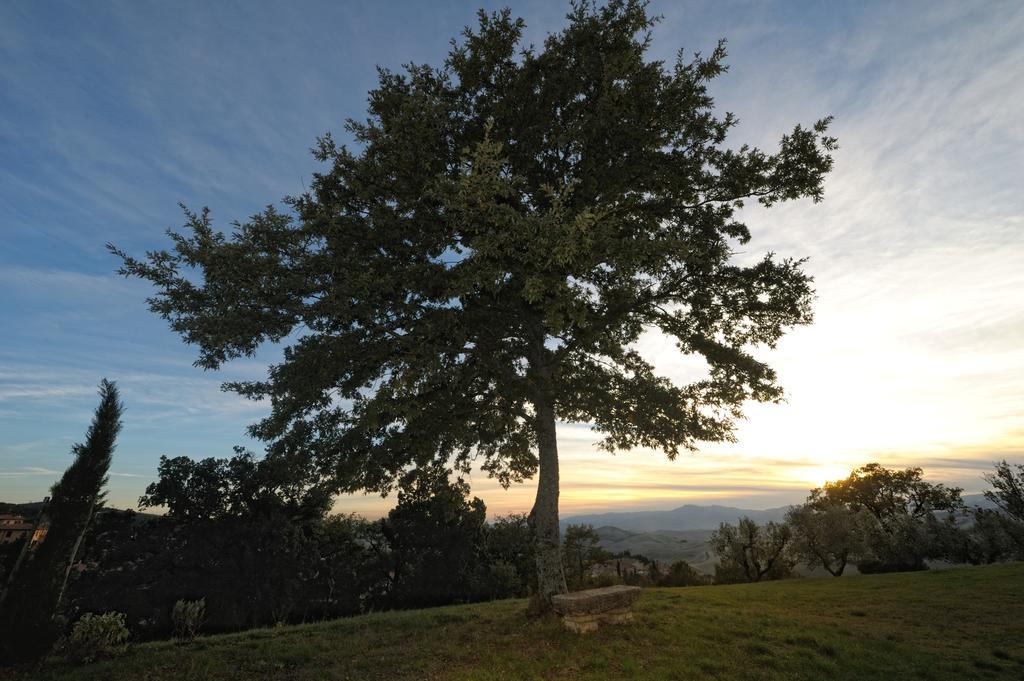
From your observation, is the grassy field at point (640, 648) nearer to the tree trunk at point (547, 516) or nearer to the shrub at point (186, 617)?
the shrub at point (186, 617)

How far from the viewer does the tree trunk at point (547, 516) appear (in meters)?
13.0

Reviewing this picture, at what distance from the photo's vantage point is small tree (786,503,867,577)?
33.2 metres

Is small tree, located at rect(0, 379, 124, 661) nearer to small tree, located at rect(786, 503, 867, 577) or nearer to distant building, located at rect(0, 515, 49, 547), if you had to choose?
distant building, located at rect(0, 515, 49, 547)

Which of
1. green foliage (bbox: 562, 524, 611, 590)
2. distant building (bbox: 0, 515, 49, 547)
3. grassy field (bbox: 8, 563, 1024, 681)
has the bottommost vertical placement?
grassy field (bbox: 8, 563, 1024, 681)

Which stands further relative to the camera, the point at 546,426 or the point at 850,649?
the point at 546,426

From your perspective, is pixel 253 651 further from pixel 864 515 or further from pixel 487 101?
pixel 864 515

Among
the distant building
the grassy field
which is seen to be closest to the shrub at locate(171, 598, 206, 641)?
the grassy field

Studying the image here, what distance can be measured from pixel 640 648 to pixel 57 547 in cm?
1523

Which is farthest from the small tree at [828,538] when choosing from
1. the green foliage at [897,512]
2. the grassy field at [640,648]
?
the grassy field at [640,648]

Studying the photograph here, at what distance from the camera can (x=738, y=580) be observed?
3033 cm

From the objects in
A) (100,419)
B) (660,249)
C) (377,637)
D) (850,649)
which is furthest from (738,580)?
(100,419)

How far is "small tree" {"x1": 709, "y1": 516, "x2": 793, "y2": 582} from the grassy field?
16.5 metres

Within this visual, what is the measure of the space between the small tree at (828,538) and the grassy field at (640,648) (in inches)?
760

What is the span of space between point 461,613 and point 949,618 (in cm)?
1523
